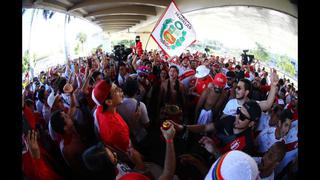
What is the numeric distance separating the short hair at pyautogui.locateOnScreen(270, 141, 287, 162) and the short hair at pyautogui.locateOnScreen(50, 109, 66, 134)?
1.58m

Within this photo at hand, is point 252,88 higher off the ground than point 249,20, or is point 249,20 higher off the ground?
point 249,20

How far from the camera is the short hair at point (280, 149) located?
3.15 meters

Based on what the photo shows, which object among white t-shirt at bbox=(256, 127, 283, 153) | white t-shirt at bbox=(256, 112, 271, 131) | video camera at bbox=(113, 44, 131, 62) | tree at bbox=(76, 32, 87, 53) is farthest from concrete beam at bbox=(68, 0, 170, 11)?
white t-shirt at bbox=(256, 127, 283, 153)

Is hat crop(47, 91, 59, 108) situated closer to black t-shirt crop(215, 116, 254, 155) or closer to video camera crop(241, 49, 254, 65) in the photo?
black t-shirt crop(215, 116, 254, 155)

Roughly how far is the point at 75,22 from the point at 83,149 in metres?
0.92

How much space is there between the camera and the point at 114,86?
3.00 meters

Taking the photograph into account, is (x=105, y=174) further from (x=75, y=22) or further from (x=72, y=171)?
(x=75, y=22)

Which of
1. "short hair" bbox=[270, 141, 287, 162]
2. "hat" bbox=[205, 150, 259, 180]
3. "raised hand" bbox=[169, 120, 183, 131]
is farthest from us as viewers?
"short hair" bbox=[270, 141, 287, 162]

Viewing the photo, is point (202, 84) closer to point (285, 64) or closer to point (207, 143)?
point (207, 143)

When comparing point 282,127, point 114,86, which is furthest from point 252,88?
point 114,86

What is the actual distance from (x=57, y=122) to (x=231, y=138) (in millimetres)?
1278

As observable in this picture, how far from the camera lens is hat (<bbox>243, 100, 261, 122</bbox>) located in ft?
10.2

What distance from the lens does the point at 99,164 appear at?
294 cm

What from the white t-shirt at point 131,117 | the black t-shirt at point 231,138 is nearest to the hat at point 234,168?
the black t-shirt at point 231,138
